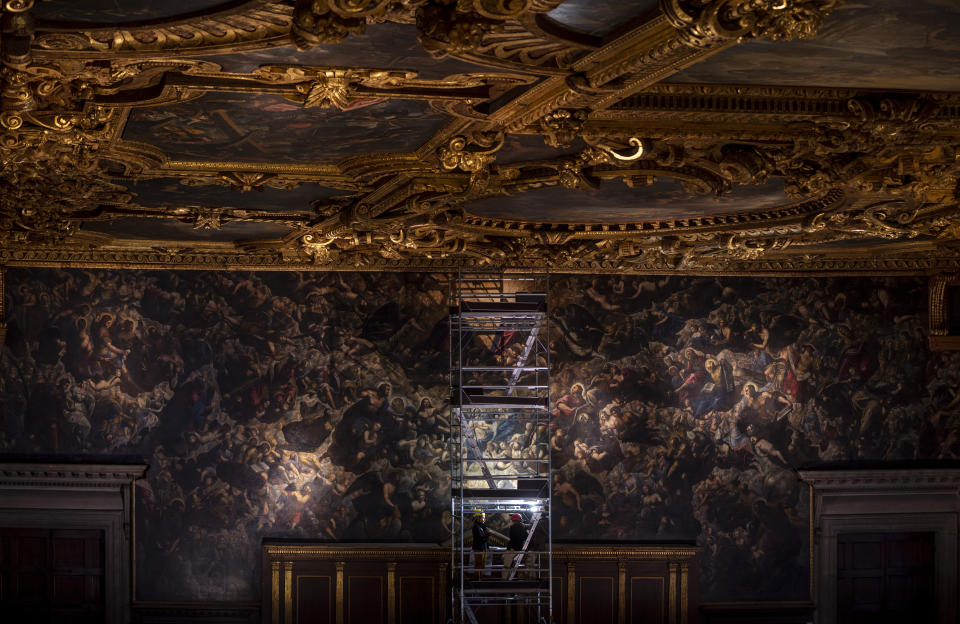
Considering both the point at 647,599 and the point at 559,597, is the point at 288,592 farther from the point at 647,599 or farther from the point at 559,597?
the point at 647,599

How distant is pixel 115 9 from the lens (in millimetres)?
6051

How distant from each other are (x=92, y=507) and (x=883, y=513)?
12352 mm

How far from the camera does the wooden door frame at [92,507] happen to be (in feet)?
57.0

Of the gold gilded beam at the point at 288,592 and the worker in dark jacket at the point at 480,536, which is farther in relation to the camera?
the gold gilded beam at the point at 288,592

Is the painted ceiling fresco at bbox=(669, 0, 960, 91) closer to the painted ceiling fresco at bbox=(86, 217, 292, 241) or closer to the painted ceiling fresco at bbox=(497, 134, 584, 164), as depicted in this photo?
the painted ceiling fresco at bbox=(497, 134, 584, 164)

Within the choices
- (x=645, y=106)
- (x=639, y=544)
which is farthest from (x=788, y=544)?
(x=645, y=106)

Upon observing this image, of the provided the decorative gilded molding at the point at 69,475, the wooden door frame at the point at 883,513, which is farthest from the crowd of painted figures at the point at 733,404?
the decorative gilded molding at the point at 69,475

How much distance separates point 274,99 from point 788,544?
1316cm

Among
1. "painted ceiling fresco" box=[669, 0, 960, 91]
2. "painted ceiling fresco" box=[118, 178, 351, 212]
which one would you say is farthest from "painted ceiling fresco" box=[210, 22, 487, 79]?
"painted ceiling fresco" box=[118, 178, 351, 212]

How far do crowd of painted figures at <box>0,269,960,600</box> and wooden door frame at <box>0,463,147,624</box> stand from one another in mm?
267

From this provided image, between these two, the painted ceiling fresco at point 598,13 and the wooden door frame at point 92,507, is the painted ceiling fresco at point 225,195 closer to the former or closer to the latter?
the painted ceiling fresco at point 598,13

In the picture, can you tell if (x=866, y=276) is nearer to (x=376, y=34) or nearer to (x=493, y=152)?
(x=493, y=152)

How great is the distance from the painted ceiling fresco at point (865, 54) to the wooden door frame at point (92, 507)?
12351 millimetres

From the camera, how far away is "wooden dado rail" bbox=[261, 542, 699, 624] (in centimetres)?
1756
